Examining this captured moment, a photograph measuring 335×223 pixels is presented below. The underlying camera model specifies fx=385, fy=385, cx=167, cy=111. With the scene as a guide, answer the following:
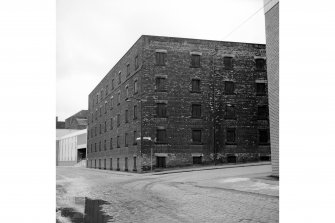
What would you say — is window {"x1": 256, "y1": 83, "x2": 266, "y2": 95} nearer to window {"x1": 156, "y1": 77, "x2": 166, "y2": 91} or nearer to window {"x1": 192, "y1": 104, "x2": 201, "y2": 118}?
window {"x1": 192, "y1": 104, "x2": 201, "y2": 118}

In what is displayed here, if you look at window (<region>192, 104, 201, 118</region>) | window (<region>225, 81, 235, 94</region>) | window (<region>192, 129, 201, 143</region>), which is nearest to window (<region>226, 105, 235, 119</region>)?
window (<region>225, 81, 235, 94</region>)

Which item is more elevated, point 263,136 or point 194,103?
point 194,103

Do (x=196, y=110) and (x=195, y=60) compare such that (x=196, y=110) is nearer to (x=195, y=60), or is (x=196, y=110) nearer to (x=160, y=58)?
(x=195, y=60)

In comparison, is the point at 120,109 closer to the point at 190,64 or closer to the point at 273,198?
the point at 190,64

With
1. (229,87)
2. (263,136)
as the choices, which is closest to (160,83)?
(229,87)

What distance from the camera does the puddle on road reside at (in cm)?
746

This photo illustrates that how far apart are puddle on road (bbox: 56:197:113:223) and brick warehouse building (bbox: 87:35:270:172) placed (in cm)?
1883

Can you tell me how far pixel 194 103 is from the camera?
3103 cm

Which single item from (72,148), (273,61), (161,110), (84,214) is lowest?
(72,148)

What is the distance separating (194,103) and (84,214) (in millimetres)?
23283

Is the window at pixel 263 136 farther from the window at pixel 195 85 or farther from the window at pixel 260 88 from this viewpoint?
the window at pixel 195 85

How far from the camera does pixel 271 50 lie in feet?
46.6
